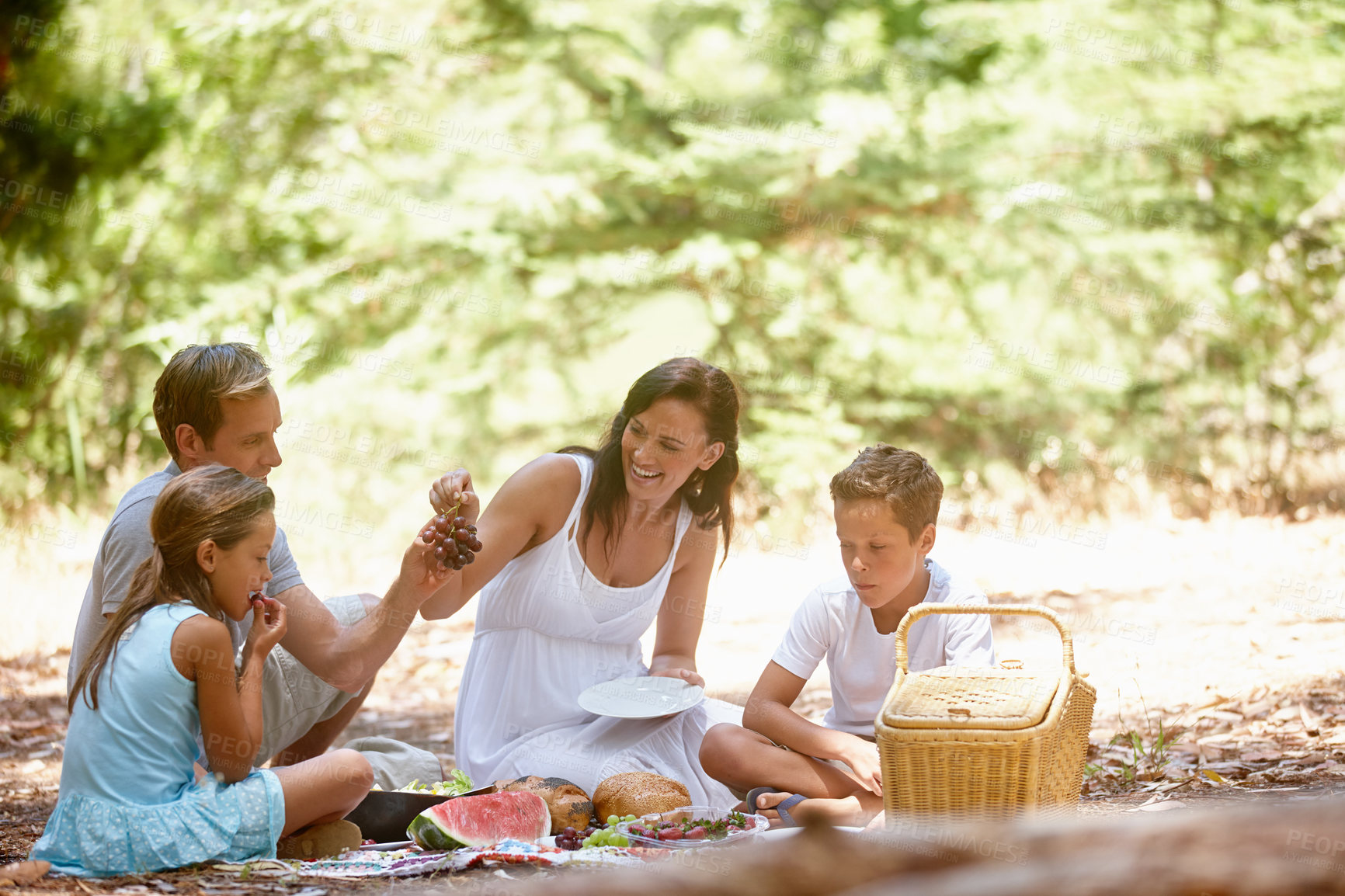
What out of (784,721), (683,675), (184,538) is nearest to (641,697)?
(683,675)

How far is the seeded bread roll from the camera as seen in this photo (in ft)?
12.3

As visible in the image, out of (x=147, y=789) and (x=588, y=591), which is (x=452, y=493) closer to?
(x=588, y=591)

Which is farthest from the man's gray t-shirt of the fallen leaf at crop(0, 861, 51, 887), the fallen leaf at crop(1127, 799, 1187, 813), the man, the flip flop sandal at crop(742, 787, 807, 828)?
the fallen leaf at crop(1127, 799, 1187, 813)

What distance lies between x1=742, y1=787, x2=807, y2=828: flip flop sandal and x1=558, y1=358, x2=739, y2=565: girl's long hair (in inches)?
35.6

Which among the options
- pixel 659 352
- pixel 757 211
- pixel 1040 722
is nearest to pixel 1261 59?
pixel 757 211

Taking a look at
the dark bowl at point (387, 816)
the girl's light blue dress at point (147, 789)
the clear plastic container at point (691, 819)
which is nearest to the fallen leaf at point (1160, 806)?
the clear plastic container at point (691, 819)

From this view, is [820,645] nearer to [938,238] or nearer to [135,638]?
[135,638]

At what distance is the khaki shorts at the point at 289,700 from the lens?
3932 mm

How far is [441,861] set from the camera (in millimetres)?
3303

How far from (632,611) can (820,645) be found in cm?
80

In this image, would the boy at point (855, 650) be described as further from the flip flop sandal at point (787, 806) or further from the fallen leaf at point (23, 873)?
the fallen leaf at point (23, 873)

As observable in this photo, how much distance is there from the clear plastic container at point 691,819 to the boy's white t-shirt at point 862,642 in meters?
0.52

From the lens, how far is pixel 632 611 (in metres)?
4.41

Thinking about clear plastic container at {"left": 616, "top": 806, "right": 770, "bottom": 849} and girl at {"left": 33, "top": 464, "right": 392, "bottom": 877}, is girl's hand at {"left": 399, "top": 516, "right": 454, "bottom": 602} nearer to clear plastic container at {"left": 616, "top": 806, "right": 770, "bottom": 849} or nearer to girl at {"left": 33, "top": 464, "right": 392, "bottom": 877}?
girl at {"left": 33, "top": 464, "right": 392, "bottom": 877}
